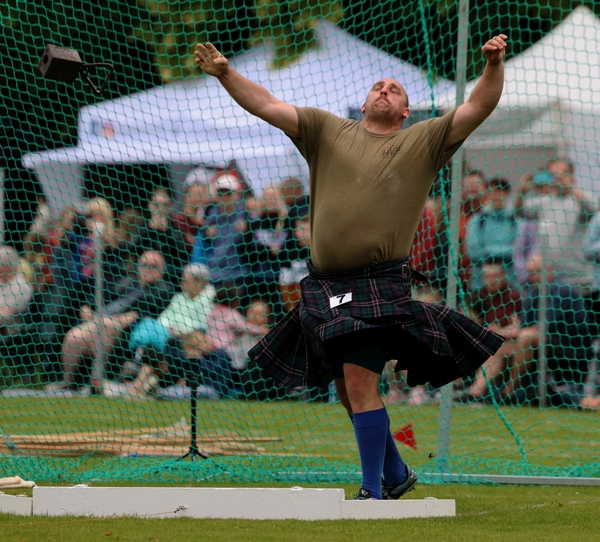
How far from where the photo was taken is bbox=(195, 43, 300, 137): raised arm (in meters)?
3.78

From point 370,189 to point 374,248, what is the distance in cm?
21

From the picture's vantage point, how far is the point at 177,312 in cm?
663

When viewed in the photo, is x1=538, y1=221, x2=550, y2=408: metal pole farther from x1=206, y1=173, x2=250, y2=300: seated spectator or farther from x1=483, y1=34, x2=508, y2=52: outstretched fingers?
x1=483, y1=34, x2=508, y2=52: outstretched fingers

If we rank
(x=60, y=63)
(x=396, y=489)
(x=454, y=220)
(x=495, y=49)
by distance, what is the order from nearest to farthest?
(x=495, y=49), (x=396, y=489), (x=60, y=63), (x=454, y=220)

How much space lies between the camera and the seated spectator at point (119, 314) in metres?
6.97

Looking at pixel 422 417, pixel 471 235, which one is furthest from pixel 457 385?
pixel 471 235

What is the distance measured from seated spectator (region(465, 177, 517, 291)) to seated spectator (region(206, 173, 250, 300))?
1.46 m

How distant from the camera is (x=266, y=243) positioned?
6953mm

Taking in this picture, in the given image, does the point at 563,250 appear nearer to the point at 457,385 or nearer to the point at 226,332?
the point at 457,385

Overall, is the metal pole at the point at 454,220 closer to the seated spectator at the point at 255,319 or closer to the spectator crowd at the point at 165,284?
the spectator crowd at the point at 165,284

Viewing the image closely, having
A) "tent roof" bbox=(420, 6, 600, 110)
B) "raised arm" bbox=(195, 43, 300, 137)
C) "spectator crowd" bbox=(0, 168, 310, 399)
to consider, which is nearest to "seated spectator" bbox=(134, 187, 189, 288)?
"spectator crowd" bbox=(0, 168, 310, 399)

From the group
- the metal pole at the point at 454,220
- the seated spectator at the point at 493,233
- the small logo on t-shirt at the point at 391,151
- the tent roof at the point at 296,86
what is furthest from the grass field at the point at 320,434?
the tent roof at the point at 296,86

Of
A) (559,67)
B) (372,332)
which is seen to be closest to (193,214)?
(559,67)

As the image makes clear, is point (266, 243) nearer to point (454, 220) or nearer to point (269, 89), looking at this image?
point (269, 89)
